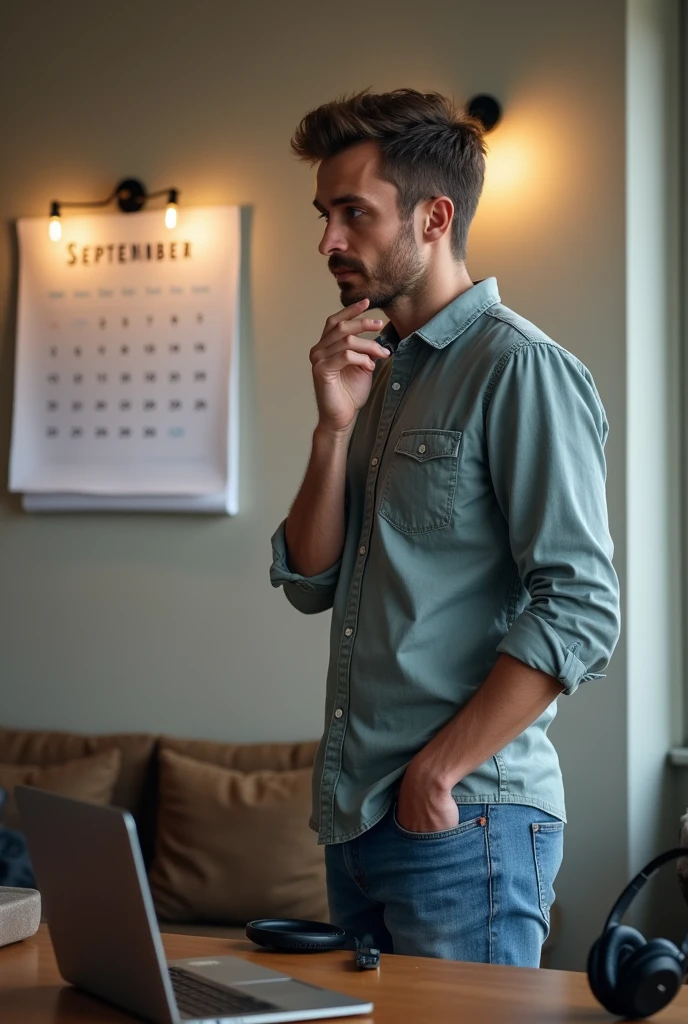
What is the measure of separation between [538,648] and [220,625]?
6.72 ft

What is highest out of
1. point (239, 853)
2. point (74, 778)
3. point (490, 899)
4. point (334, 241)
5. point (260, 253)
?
point (260, 253)

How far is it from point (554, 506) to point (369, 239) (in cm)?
49

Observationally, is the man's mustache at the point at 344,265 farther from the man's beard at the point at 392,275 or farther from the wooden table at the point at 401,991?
the wooden table at the point at 401,991

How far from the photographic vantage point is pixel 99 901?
982 mm

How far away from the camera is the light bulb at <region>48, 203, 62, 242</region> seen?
3.53 meters

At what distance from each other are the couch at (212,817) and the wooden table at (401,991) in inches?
68.9

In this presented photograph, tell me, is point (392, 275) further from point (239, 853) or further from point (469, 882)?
point (239, 853)

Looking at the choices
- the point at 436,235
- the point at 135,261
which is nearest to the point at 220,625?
the point at 135,261

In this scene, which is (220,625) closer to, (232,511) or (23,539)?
(232,511)

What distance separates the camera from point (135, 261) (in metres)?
3.49

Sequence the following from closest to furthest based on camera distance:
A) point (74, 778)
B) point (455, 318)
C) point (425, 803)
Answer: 1. point (425, 803)
2. point (455, 318)
3. point (74, 778)

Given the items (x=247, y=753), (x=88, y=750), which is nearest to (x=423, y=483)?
(x=247, y=753)

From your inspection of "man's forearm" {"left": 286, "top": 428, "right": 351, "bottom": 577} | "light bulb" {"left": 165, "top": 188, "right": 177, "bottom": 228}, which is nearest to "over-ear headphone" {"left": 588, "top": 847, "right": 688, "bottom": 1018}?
"man's forearm" {"left": 286, "top": 428, "right": 351, "bottom": 577}

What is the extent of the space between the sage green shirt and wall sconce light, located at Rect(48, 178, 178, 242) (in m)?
1.98
